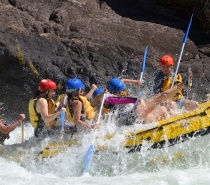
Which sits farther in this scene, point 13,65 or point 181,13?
point 181,13

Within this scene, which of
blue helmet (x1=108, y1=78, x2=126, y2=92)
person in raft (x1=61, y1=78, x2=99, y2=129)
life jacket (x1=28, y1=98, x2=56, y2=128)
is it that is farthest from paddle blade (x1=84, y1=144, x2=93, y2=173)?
blue helmet (x1=108, y1=78, x2=126, y2=92)

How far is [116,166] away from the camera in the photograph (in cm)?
693

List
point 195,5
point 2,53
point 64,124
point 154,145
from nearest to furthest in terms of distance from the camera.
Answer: point 154,145, point 64,124, point 2,53, point 195,5

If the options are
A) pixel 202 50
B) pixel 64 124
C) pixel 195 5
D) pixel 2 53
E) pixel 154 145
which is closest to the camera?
pixel 154 145

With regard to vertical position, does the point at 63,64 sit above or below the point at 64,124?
above

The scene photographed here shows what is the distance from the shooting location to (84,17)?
11969mm

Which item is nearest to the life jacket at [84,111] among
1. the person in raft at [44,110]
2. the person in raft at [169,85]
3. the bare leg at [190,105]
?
the person in raft at [44,110]

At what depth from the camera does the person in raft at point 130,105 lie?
7.04 m

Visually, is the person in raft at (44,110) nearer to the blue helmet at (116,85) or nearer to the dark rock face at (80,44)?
the blue helmet at (116,85)

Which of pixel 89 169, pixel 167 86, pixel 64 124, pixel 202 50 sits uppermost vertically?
pixel 202 50

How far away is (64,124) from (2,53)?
3.74 meters

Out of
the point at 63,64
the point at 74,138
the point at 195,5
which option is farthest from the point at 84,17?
the point at 74,138

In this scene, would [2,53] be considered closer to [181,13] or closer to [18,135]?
[18,135]

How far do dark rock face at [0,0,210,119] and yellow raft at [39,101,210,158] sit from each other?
3908 millimetres
